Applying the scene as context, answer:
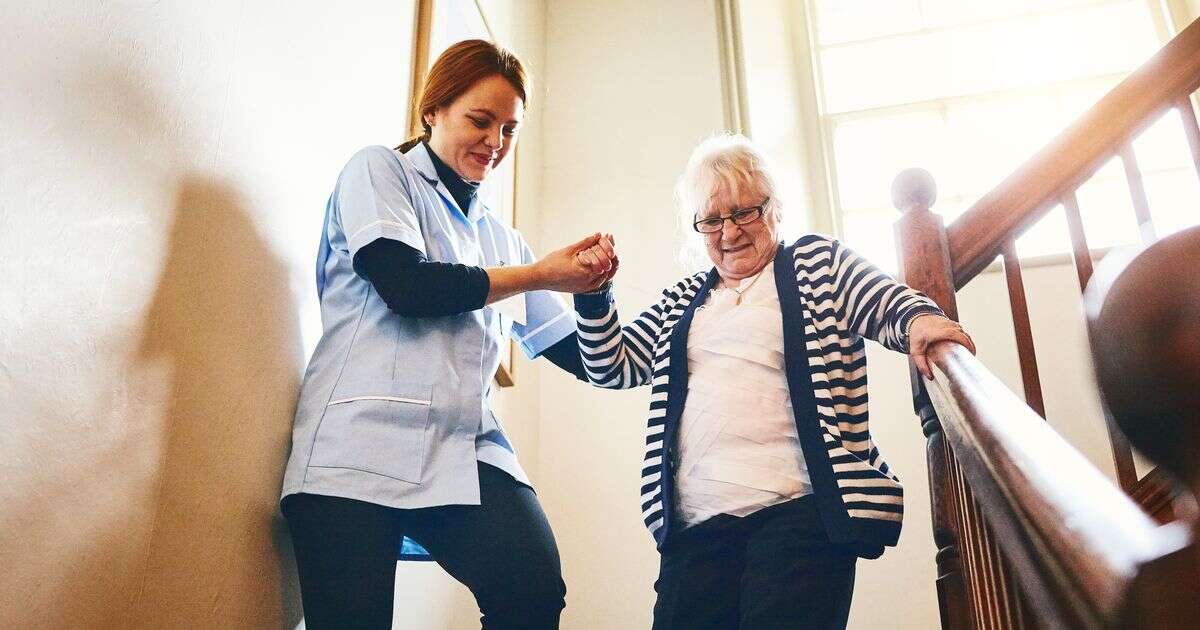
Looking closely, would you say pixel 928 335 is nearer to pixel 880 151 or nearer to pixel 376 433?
pixel 376 433

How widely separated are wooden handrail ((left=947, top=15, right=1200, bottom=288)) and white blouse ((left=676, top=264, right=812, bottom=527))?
41 centimetres

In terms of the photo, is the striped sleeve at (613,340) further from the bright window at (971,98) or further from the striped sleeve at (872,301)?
the bright window at (971,98)

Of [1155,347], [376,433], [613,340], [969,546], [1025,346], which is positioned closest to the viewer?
[1155,347]

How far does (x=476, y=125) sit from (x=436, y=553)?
2.11 feet

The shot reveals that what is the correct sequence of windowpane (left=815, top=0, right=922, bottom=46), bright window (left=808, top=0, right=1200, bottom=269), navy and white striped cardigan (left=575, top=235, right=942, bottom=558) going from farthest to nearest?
windowpane (left=815, top=0, right=922, bottom=46) < bright window (left=808, top=0, right=1200, bottom=269) < navy and white striped cardigan (left=575, top=235, right=942, bottom=558)

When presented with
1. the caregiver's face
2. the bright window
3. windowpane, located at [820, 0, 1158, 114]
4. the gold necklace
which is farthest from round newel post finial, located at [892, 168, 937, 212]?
windowpane, located at [820, 0, 1158, 114]

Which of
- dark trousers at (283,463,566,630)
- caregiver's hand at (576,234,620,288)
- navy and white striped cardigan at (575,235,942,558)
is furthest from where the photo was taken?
caregiver's hand at (576,234,620,288)

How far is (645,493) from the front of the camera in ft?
4.78

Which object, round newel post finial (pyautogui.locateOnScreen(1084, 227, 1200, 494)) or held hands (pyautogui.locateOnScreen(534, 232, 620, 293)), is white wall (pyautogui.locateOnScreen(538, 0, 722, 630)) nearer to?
held hands (pyautogui.locateOnScreen(534, 232, 620, 293))

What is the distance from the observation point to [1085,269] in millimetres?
1449

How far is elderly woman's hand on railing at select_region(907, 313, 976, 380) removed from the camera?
119 centimetres

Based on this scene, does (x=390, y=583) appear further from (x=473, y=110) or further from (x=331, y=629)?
(x=473, y=110)

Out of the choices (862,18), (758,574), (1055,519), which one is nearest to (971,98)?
(862,18)

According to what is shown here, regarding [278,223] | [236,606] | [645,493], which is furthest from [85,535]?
[645,493]
